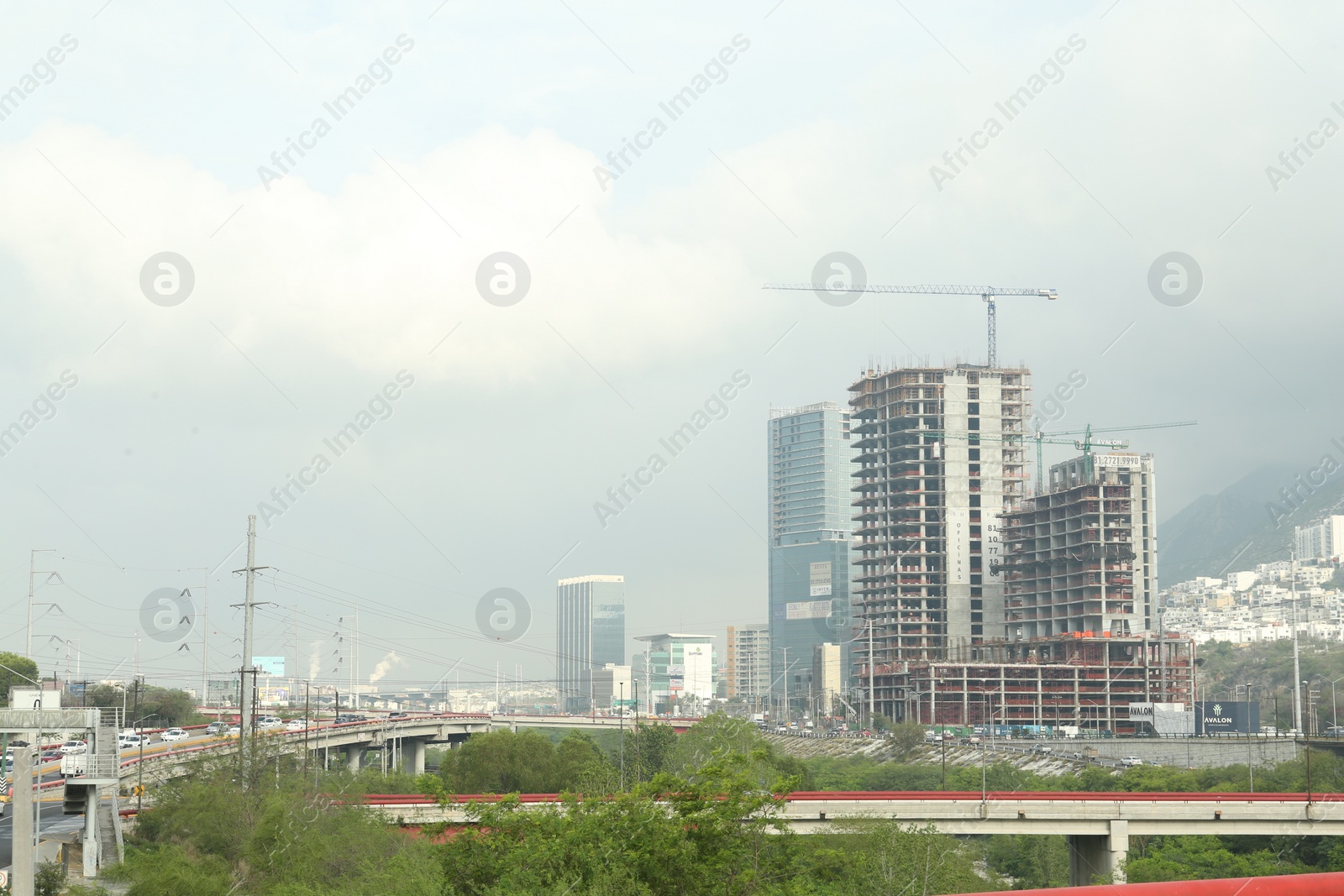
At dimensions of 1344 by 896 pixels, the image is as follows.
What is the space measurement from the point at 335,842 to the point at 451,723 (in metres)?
123

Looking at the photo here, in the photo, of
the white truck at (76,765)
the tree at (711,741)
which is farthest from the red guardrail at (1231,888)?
the tree at (711,741)

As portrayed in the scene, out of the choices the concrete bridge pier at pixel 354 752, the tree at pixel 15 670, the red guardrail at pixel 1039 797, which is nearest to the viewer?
the red guardrail at pixel 1039 797

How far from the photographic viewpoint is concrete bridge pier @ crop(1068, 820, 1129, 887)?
254 ft

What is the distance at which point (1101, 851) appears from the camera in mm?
79375

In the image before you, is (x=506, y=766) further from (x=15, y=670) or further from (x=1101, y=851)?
(x=15, y=670)

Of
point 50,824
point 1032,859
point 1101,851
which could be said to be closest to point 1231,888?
point 1101,851

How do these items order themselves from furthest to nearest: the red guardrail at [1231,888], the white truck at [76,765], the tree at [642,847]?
the white truck at [76,765] → the tree at [642,847] → the red guardrail at [1231,888]

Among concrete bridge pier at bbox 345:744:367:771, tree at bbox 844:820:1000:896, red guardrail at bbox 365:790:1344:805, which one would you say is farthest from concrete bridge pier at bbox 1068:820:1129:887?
concrete bridge pier at bbox 345:744:367:771

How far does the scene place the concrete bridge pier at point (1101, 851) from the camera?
77.4m

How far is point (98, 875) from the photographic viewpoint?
59.7 metres

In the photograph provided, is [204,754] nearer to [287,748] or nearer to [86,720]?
[86,720]

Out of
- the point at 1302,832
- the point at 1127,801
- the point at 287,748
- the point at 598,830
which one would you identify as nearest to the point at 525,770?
the point at 287,748

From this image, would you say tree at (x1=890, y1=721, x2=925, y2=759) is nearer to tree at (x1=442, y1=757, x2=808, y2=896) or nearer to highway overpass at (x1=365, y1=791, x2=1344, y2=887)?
highway overpass at (x1=365, y1=791, x2=1344, y2=887)

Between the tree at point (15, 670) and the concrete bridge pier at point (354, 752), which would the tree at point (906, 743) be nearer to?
the concrete bridge pier at point (354, 752)
